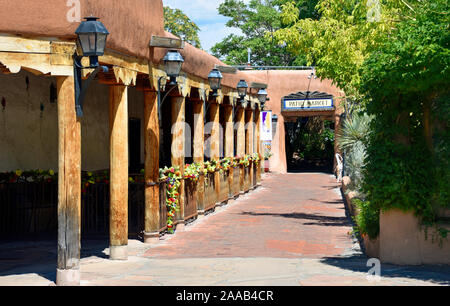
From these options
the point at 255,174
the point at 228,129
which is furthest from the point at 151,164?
the point at 255,174

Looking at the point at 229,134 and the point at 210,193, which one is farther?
the point at 229,134

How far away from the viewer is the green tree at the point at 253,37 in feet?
140

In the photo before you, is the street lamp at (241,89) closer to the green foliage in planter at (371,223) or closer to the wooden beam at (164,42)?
the wooden beam at (164,42)

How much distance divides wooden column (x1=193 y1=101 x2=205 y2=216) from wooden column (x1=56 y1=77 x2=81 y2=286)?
690 cm

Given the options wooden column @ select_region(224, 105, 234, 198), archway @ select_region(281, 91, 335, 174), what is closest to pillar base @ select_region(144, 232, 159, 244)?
wooden column @ select_region(224, 105, 234, 198)

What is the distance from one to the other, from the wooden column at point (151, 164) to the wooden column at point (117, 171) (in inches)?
62.0

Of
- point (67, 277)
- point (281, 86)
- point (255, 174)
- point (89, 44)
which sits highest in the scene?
point (281, 86)

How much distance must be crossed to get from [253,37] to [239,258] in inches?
1472

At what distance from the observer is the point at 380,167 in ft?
28.5

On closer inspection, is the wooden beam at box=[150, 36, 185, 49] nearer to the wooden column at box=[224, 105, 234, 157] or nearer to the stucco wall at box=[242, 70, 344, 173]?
the wooden column at box=[224, 105, 234, 157]

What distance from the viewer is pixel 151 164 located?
11211 millimetres

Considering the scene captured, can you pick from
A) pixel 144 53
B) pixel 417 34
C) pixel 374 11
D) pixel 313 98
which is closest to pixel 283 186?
pixel 313 98

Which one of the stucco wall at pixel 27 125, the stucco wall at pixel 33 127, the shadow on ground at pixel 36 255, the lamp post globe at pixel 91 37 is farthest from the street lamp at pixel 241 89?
the lamp post globe at pixel 91 37

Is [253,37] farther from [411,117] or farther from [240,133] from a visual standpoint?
[411,117]
